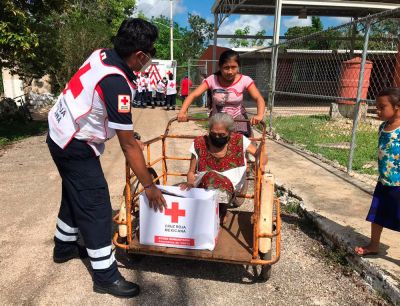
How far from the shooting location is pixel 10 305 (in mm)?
2678

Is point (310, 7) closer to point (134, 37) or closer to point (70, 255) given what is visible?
point (134, 37)

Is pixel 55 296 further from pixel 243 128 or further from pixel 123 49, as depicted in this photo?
pixel 243 128

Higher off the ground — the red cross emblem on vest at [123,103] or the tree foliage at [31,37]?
the tree foliage at [31,37]

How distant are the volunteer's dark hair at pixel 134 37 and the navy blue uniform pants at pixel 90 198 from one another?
0.74 m

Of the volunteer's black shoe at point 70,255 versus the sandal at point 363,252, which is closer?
the sandal at point 363,252

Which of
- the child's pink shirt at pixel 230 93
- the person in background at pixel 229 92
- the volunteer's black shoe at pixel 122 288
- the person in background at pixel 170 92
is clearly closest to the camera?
the volunteer's black shoe at pixel 122 288

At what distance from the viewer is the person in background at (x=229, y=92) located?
3.85 meters

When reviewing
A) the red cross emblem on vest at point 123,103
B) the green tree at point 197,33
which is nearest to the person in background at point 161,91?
the red cross emblem on vest at point 123,103

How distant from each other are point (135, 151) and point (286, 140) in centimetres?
674

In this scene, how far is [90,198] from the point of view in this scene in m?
2.69

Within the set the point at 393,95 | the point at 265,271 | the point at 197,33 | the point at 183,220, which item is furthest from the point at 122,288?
the point at 197,33

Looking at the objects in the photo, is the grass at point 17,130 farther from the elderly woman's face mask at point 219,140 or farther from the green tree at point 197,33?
the green tree at point 197,33

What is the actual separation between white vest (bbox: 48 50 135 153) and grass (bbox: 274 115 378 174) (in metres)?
4.73

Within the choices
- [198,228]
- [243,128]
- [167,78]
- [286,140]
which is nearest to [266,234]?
[198,228]
